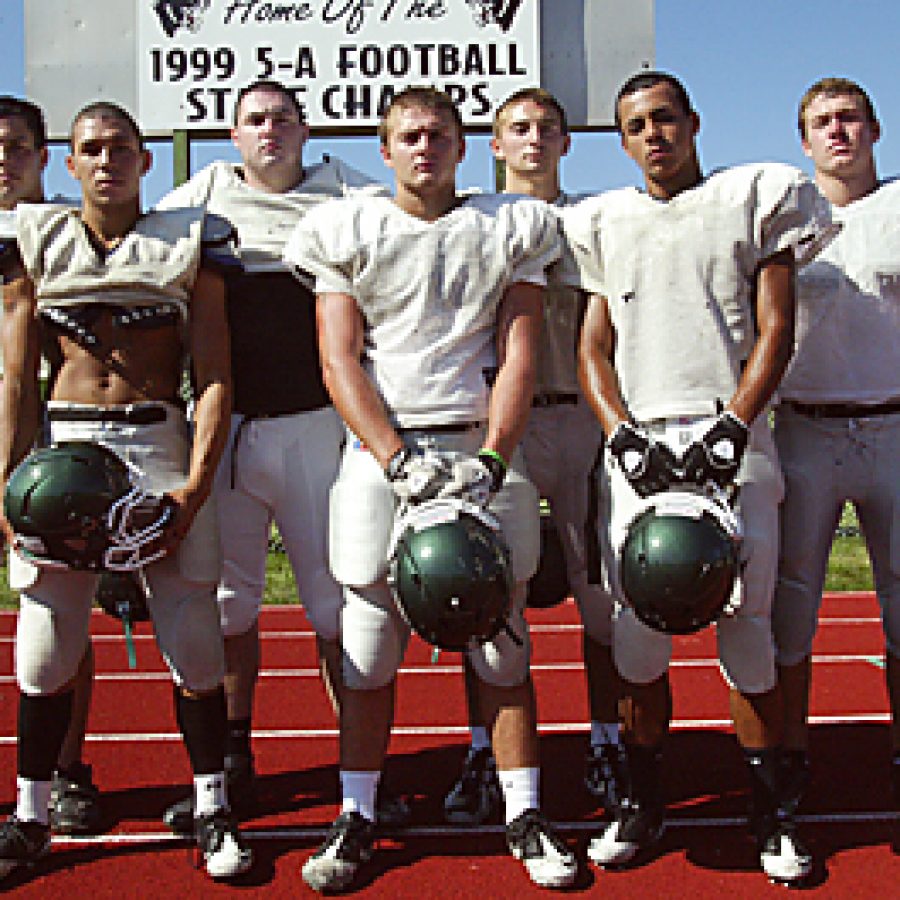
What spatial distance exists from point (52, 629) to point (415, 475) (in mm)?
1055

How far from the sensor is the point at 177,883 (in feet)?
10.2

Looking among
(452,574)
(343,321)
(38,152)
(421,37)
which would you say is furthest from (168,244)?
(421,37)

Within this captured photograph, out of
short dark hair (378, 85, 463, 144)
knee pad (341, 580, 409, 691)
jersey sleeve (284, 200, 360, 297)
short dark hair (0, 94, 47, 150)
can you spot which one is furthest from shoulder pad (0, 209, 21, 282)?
knee pad (341, 580, 409, 691)

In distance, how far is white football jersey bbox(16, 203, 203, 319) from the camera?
10.1 feet

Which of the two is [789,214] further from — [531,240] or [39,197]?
[39,197]

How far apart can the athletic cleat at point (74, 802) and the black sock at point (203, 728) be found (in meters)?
0.56

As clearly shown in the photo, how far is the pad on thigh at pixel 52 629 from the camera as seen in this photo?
309 centimetres

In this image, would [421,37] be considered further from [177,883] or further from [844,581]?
[177,883]

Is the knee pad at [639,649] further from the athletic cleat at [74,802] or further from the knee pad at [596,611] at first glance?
the athletic cleat at [74,802]

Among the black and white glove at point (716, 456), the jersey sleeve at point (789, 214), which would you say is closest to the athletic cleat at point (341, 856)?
the black and white glove at point (716, 456)

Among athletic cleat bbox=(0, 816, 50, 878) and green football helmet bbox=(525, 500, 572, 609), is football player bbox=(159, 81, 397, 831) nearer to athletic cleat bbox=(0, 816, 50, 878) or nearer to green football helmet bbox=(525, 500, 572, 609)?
athletic cleat bbox=(0, 816, 50, 878)

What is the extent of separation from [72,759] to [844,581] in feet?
21.9

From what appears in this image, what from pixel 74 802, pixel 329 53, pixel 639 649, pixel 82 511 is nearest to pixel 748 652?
pixel 639 649

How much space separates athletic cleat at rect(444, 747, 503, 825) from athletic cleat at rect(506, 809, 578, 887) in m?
0.39
